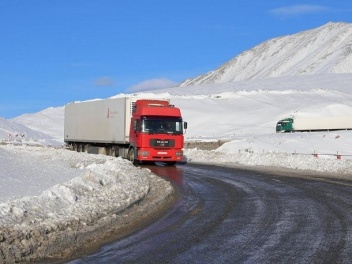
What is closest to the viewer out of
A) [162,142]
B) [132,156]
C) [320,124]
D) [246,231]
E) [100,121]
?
[246,231]

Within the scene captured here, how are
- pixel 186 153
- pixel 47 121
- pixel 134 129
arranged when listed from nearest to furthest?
pixel 134 129, pixel 186 153, pixel 47 121

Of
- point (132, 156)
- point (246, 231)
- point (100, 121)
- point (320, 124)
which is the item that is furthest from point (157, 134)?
point (320, 124)

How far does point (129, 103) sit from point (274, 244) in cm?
2687

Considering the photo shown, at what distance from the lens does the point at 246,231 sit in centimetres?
1095

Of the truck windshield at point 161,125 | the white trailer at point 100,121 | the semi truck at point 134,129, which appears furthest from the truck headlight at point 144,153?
the white trailer at point 100,121

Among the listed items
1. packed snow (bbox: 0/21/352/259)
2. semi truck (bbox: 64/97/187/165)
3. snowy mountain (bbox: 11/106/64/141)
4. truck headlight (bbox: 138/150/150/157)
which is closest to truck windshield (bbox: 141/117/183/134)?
semi truck (bbox: 64/97/187/165)

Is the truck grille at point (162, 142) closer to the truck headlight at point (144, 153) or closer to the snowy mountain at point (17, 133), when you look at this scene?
the truck headlight at point (144, 153)

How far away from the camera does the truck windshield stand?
105 ft

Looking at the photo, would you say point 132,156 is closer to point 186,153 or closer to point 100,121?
point 100,121

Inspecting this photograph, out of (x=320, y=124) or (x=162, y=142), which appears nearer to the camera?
(x=162, y=142)

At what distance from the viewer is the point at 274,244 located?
Result: 9695mm

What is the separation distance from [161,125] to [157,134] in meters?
0.57

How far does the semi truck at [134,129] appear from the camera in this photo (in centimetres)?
3222

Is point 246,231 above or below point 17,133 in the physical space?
below
